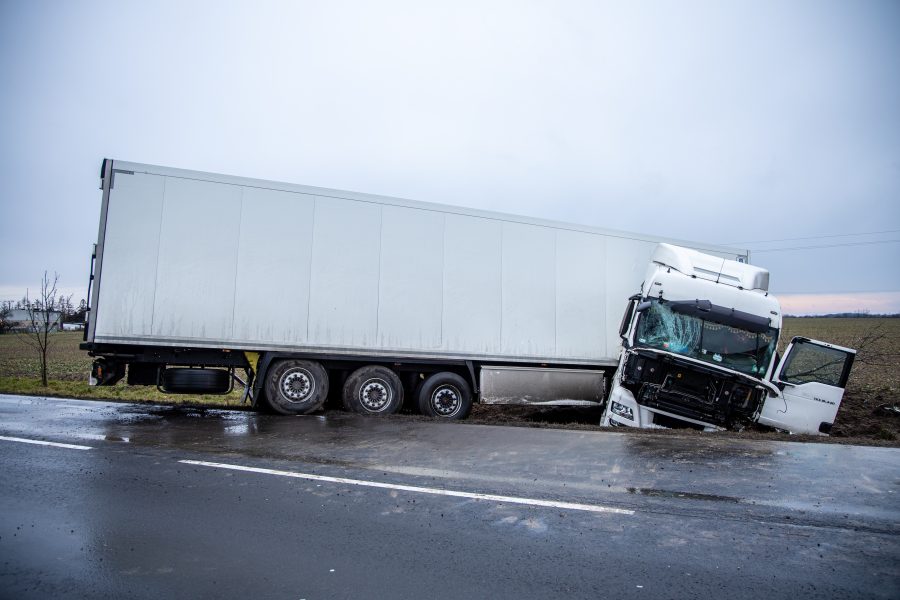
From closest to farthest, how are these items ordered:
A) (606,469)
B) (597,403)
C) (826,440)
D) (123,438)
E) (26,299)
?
(606,469) → (123,438) → (826,440) → (597,403) → (26,299)

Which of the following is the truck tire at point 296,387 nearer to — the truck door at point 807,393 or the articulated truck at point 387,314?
the articulated truck at point 387,314

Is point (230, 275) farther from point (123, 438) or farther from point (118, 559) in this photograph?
point (118, 559)

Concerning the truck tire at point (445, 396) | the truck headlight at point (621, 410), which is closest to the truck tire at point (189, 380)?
the truck tire at point (445, 396)

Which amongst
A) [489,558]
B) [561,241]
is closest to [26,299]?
[561,241]

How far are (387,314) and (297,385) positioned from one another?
1.96 metres

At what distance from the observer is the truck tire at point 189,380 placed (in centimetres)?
1023

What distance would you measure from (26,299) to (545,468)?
16.3m

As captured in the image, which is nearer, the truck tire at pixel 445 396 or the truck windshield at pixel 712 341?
the truck windshield at pixel 712 341

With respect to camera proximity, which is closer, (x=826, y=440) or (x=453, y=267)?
(x=826, y=440)

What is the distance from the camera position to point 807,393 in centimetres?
1012

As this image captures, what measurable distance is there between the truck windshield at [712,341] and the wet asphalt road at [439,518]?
2171 mm

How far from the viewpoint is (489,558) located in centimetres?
402

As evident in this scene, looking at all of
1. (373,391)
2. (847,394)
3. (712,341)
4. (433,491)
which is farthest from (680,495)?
(847,394)

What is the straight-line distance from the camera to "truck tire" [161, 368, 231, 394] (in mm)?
10234
